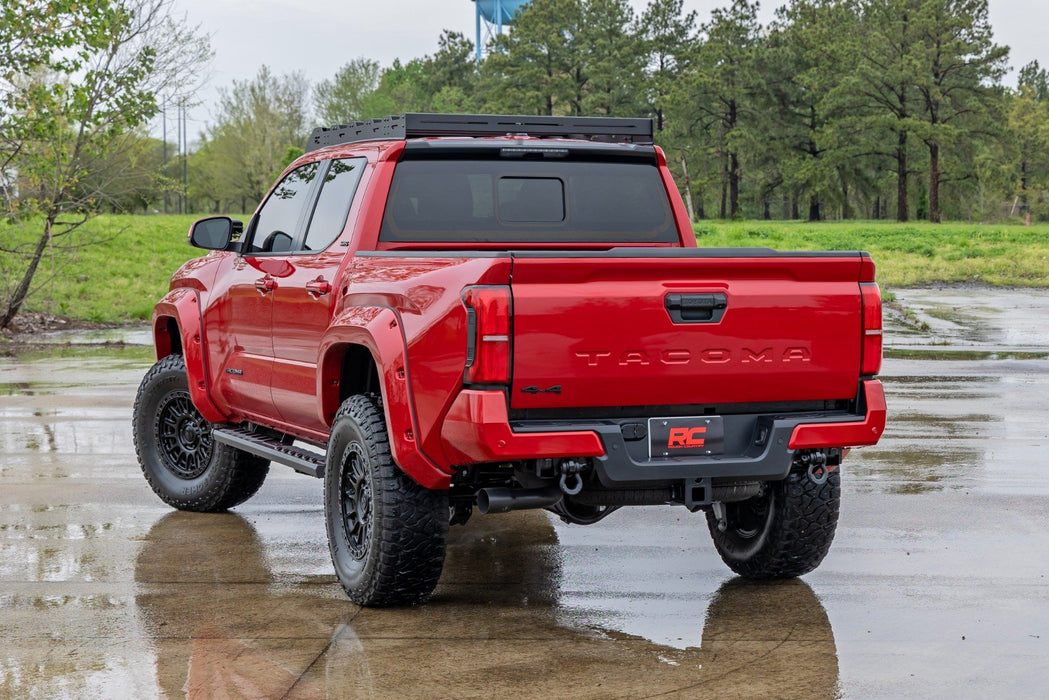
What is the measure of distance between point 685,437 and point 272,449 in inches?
98.2

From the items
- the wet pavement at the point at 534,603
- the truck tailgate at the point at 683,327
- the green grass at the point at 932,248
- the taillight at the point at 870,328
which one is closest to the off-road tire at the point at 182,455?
the wet pavement at the point at 534,603

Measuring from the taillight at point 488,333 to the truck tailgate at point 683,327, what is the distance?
0.04 meters

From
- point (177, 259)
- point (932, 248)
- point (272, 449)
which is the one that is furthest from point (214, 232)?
point (932, 248)

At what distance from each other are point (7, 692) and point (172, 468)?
145 inches

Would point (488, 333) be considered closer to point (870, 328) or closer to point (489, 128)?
point (870, 328)

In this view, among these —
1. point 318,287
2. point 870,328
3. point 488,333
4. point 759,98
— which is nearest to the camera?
point 488,333

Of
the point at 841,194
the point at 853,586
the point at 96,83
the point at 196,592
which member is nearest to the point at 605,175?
the point at 853,586

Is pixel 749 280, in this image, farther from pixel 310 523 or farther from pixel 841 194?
pixel 841 194

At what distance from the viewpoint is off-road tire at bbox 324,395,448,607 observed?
18.2 ft

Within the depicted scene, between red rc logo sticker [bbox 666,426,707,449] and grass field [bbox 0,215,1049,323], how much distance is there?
17060 mm

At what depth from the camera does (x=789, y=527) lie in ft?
20.1

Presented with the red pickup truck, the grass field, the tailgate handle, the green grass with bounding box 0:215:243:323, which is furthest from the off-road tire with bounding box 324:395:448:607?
the grass field

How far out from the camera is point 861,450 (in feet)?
33.9

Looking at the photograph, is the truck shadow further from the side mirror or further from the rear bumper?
the side mirror
